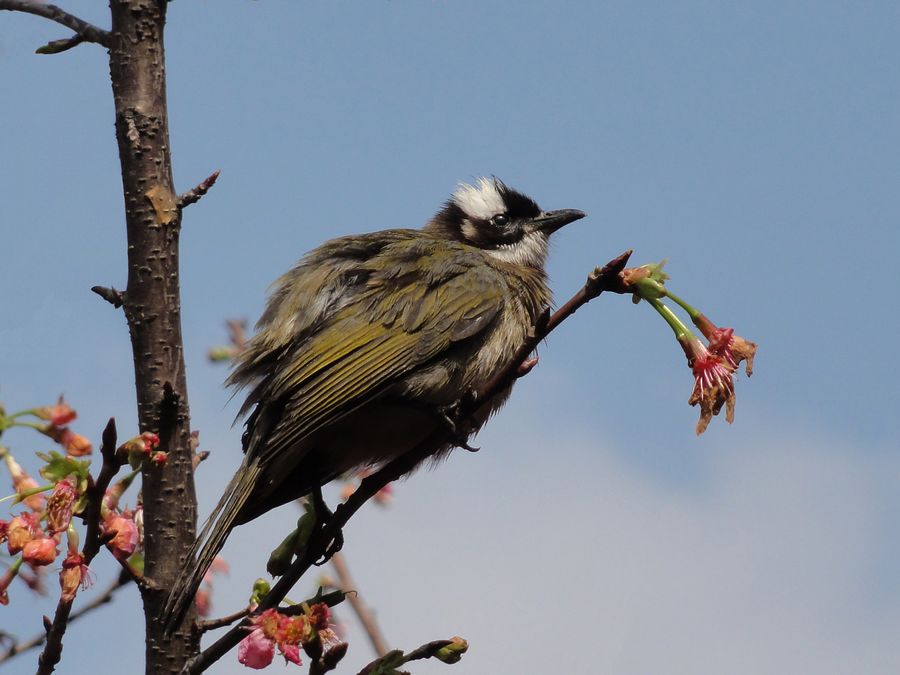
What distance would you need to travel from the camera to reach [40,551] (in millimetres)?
2848

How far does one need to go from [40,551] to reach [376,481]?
0.98m

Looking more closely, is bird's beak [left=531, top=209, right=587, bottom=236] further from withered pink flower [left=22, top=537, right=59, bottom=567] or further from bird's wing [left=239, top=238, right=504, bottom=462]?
withered pink flower [left=22, top=537, right=59, bottom=567]

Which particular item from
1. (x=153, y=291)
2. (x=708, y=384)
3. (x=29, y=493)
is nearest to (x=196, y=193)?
(x=153, y=291)

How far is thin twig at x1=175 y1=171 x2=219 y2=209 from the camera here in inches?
123

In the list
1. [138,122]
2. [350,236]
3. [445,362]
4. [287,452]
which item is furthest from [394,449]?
[138,122]

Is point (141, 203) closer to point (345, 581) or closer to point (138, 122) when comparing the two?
point (138, 122)

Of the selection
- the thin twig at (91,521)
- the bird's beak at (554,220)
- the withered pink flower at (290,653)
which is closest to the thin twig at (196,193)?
the thin twig at (91,521)

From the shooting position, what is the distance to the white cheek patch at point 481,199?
6098 millimetres

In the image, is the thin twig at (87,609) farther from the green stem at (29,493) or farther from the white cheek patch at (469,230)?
the white cheek patch at (469,230)

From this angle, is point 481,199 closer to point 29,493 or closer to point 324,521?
point 324,521

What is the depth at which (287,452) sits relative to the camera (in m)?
3.90

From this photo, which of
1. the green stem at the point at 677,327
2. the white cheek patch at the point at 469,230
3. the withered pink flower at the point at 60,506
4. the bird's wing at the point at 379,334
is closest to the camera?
the withered pink flower at the point at 60,506

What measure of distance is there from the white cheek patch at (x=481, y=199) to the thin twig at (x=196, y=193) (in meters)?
3.06

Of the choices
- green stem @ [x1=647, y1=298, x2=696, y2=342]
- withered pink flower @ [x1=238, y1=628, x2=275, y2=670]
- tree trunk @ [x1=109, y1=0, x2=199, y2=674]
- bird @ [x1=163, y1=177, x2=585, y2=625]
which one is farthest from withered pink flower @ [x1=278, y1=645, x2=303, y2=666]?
green stem @ [x1=647, y1=298, x2=696, y2=342]
